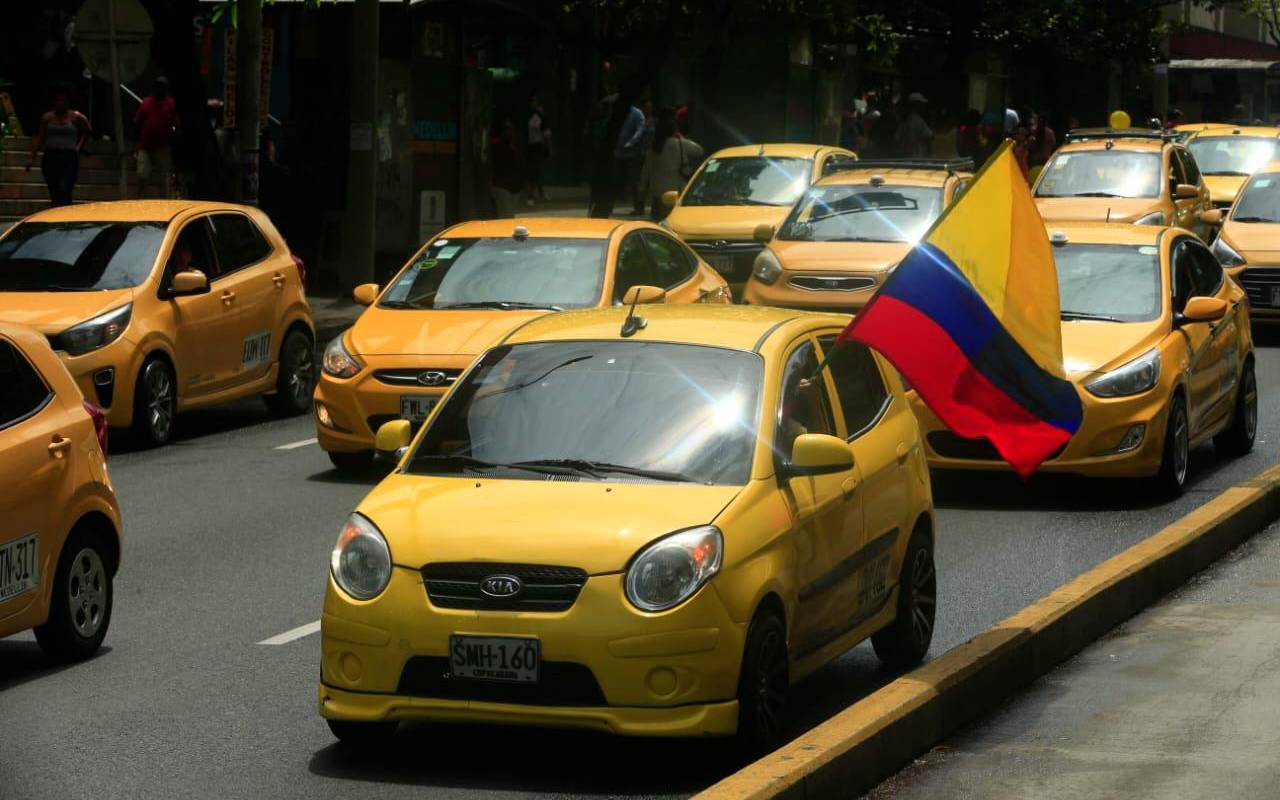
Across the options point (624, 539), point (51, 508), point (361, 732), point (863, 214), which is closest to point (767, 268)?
point (863, 214)

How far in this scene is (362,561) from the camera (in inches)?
288

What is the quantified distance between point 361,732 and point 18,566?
188 cm

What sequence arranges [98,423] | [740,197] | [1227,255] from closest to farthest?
[98,423], [1227,255], [740,197]

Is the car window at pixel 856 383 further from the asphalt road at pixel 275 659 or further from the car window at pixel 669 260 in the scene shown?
the car window at pixel 669 260

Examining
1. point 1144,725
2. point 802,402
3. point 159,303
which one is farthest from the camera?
point 159,303

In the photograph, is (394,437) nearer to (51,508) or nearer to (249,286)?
(51,508)

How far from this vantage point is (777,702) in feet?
24.3

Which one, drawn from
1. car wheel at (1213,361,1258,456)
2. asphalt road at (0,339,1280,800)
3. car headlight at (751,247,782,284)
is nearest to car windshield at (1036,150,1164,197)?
car headlight at (751,247,782,284)

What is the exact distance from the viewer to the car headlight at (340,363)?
14.3 m

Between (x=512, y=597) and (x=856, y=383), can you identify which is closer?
(x=512, y=597)

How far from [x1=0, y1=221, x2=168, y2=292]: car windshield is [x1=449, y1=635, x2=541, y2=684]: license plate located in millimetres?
9638

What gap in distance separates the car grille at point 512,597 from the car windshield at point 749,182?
63.7ft

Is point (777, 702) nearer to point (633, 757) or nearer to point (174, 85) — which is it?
point (633, 757)

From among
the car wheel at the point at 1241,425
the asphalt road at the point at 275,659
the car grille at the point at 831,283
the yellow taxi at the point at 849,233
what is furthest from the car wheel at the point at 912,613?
the car grille at the point at 831,283
